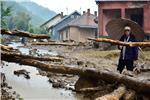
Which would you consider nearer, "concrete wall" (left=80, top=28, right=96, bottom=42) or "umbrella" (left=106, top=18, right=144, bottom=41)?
"umbrella" (left=106, top=18, right=144, bottom=41)

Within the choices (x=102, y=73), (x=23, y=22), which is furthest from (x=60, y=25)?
(x=102, y=73)

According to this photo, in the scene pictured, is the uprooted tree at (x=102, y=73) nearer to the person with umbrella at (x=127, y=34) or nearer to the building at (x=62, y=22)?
the person with umbrella at (x=127, y=34)

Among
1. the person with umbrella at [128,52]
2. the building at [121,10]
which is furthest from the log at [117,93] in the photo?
the building at [121,10]

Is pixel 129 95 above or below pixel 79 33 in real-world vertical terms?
below

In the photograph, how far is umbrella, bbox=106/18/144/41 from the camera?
1098 cm

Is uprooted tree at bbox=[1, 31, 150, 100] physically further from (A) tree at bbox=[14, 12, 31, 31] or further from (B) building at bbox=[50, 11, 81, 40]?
(A) tree at bbox=[14, 12, 31, 31]

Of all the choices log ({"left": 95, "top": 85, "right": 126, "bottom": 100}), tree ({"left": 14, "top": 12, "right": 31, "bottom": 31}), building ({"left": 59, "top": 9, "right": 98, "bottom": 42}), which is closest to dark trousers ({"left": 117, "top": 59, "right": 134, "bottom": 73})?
log ({"left": 95, "top": 85, "right": 126, "bottom": 100})

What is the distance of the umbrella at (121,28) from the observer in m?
11.0

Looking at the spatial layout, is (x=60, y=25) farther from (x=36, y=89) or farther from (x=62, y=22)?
(x=36, y=89)

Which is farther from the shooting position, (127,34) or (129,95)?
(127,34)

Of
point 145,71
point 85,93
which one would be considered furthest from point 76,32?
point 85,93

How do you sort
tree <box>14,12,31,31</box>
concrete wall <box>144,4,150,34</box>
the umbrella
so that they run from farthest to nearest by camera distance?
tree <box>14,12,31,31</box>, concrete wall <box>144,4,150,34</box>, the umbrella

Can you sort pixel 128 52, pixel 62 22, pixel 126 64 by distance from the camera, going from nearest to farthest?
pixel 128 52 < pixel 126 64 < pixel 62 22

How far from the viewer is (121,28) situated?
1130 cm
